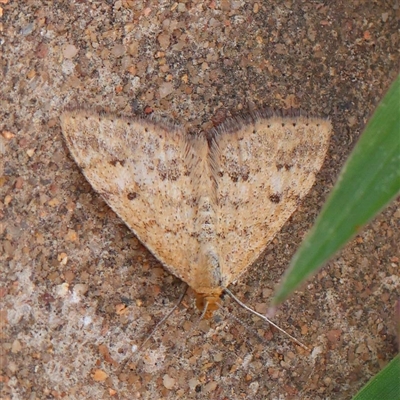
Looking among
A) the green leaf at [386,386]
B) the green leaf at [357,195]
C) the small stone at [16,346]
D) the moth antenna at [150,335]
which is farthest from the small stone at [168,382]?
the green leaf at [357,195]

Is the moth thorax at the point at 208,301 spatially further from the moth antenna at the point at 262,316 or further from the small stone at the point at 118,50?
the small stone at the point at 118,50

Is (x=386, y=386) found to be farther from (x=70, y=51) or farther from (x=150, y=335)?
(x=70, y=51)

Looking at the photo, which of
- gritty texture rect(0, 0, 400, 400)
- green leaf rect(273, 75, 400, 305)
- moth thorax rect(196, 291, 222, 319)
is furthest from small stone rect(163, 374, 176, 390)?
green leaf rect(273, 75, 400, 305)

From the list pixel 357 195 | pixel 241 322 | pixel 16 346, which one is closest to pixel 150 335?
pixel 241 322

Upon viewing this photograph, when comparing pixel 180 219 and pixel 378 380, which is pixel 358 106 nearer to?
pixel 180 219

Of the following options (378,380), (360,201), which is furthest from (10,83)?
(378,380)
